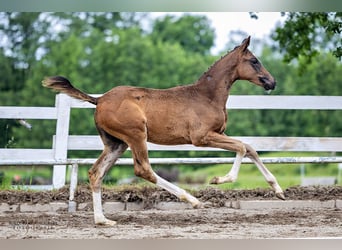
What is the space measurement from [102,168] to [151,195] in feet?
2.15

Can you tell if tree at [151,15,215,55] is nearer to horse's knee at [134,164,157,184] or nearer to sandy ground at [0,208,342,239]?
sandy ground at [0,208,342,239]

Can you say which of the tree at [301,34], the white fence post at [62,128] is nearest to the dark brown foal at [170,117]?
the white fence post at [62,128]

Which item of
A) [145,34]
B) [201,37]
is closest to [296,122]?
[201,37]

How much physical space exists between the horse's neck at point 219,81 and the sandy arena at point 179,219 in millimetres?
852

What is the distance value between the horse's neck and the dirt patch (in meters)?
0.81

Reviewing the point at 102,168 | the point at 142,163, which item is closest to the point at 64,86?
the point at 102,168

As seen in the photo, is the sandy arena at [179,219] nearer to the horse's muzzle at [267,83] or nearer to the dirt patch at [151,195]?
the dirt patch at [151,195]

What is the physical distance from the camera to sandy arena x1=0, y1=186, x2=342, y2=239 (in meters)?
4.27

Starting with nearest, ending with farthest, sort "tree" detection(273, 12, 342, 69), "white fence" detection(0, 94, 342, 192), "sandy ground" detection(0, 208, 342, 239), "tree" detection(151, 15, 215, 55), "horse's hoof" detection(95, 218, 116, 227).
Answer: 1. "sandy ground" detection(0, 208, 342, 239)
2. "horse's hoof" detection(95, 218, 116, 227)
3. "white fence" detection(0, 94, 342, 192)
4. "tree" detection(273, 12, 342, 69)
5. "tree" detection(151, 15, 215, 55)

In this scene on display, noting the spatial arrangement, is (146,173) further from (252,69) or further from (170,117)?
(252,69)

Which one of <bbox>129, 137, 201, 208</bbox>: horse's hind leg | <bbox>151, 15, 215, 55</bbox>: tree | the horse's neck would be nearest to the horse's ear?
the horse's neck

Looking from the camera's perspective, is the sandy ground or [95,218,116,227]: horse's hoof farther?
[95,218,116,227]: horse's hoof

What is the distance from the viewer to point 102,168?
457cm
